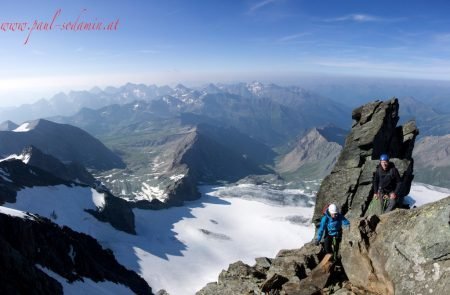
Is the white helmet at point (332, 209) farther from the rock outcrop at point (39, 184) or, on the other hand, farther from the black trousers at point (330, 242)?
the rock outcrop at point (39, 184)

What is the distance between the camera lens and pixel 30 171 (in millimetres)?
164375

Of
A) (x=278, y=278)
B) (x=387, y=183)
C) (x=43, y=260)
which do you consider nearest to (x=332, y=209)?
(x=387, y=183)

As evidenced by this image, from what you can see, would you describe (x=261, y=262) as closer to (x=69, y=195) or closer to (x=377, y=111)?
(x=377, y=111)

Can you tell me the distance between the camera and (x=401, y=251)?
59.5 ft

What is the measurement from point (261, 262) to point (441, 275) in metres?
21.3

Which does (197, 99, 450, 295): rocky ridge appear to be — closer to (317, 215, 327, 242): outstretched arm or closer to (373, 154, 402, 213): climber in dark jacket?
(317, 215, 327, 242): outstretched arm

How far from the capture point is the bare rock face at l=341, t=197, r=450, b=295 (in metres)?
16.4

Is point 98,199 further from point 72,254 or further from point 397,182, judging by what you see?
point 397,182

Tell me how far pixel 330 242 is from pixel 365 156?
20.9 m

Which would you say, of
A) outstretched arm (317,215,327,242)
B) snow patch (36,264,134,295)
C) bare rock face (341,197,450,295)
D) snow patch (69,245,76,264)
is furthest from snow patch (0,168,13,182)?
bare rock face (341,197,450,295)

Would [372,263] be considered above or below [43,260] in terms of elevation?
above

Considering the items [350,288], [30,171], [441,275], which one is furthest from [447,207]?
[30,171]

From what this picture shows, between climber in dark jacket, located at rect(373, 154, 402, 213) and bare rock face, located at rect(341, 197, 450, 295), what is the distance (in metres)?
4.98

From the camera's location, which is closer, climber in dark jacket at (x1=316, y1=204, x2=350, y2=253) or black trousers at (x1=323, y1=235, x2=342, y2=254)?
climber in dark jacket at (x1=316, y1=204, x2=350, y2=253)
